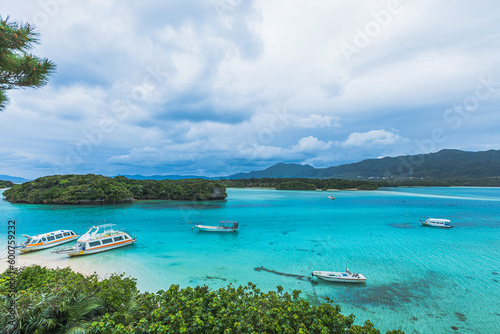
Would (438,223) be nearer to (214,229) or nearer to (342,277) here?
(342,277)

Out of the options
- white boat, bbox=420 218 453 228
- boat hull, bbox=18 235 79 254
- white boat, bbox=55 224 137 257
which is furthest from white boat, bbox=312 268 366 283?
white boat, bbox=420 218 453 228

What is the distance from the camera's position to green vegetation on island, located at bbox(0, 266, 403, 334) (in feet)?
16.8

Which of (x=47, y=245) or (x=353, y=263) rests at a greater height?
(x=47, y=245)

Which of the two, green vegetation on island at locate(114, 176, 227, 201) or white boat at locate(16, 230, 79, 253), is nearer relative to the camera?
white boat at locate(16, 230, 79, 253)

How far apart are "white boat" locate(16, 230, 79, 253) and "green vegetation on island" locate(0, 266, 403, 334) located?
60.0ft

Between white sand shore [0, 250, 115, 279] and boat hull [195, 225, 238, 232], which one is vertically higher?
white sand shore [0, 250, 115, 279]

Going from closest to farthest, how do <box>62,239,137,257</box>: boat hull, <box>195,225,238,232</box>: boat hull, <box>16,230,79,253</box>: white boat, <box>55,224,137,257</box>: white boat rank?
<box>62,239,137,257</box>: boat hull
<box>55,224,137,257</box>: white boat
<box>16,230,79,253</box>: white boat
<box>195,225,238,232</box>: boat hull

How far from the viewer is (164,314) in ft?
18.3

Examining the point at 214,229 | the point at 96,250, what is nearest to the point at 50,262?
the point at 96,250

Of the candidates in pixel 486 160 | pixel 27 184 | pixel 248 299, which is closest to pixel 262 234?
pixel 248 299

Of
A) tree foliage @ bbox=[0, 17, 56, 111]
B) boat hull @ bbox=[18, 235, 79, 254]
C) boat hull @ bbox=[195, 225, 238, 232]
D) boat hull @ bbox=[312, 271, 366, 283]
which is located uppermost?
tree foliage @ bbox=[0, 17, 56, 111]

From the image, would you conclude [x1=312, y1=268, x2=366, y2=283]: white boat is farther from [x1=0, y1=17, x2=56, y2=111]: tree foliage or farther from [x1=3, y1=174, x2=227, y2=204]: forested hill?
[x1=3, y1=174, x2=227, y2=204]: forested hill

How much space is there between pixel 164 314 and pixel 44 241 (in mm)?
Answer: 23797

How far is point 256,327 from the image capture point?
534cm
